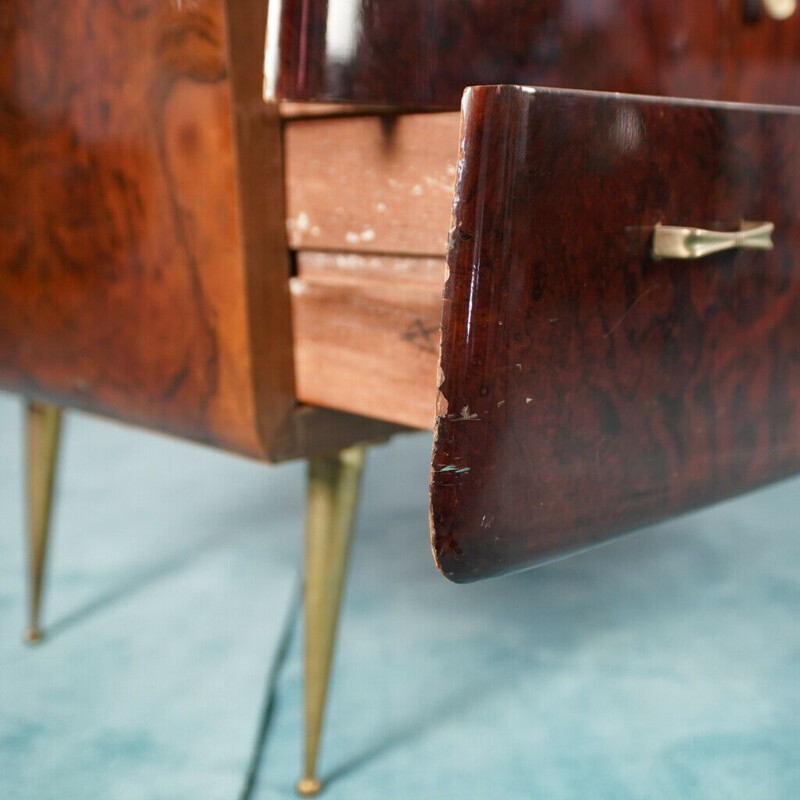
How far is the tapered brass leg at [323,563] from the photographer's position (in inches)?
33.7

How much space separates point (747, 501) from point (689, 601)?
1.33 ft

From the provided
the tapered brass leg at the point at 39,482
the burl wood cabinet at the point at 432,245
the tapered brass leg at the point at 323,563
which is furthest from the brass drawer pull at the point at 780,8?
the tapered brass leg at the point at 39,482

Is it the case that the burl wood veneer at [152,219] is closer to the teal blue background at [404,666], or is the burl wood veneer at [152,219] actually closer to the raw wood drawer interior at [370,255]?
the raw wood drawer interior at [370,255]

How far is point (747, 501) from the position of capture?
157cm

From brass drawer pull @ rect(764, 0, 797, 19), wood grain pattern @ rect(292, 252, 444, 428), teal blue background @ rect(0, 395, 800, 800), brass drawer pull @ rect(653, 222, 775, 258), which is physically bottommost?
teal blue background @ rect(0, 395, 800, 800)

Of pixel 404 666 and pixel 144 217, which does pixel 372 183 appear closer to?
pixel 144 217

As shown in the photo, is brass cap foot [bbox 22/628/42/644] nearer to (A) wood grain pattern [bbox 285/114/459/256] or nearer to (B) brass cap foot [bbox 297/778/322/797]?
(B) brass cap foot [bbox 297/778/322/797]

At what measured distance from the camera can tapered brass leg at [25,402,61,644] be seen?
3.88 feet

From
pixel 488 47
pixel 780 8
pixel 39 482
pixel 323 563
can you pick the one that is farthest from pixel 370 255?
pixel 39 482

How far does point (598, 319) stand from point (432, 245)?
133 mm

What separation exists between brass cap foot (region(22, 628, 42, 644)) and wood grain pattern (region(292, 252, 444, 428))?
0.55m

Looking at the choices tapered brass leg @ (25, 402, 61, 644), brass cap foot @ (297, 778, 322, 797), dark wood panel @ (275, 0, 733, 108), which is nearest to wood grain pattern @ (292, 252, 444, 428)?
dark wood panel @ (275, 0, 733, 108)

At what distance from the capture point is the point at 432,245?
2.17 ft

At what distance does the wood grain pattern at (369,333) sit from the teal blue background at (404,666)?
315mm
